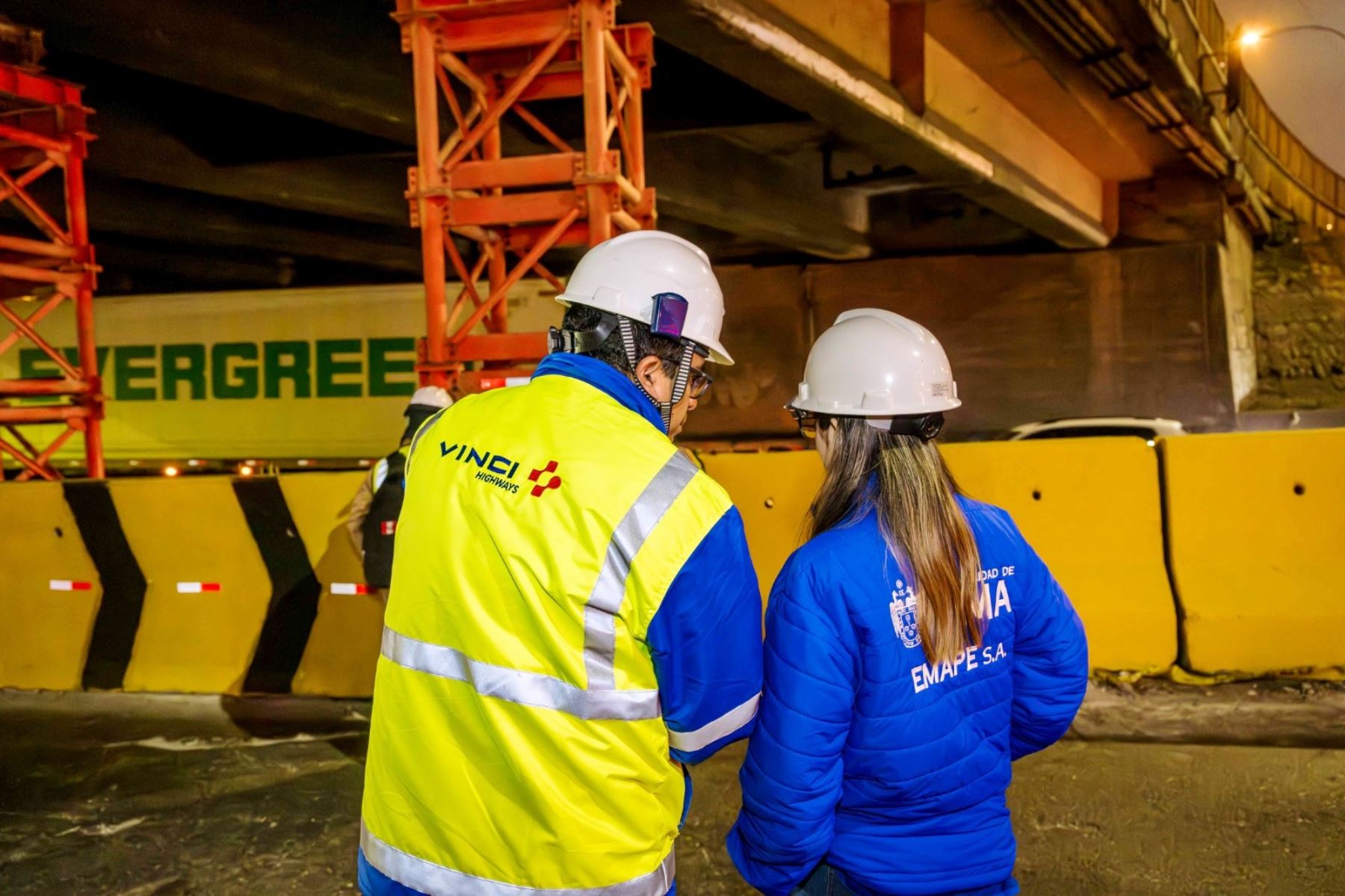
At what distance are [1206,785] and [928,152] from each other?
29.2ft

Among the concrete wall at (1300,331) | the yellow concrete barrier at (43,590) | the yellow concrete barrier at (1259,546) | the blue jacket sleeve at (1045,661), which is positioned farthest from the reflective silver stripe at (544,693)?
the concrete wall at (1300,331)

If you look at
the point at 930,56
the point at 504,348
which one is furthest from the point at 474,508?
the point at 930,56

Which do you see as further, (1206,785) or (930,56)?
(930,56)

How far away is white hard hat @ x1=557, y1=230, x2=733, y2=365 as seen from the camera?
2166mm

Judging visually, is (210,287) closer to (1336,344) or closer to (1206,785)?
(1206,785)

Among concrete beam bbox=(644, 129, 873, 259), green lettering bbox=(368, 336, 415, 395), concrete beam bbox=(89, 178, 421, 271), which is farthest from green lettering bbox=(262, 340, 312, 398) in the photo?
concrete beam bbox=(644, 129, 873, 259)

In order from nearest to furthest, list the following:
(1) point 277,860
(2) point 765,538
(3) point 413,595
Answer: (3) point 413,595
(1) point 277,860
(2) point 765,538

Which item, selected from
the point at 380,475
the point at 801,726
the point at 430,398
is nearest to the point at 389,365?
the point at 430,398

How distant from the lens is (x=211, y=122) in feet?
40.1

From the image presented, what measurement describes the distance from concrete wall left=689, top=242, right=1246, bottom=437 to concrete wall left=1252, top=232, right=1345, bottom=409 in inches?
156

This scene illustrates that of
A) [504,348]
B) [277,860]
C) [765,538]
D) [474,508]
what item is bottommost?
[277,860]

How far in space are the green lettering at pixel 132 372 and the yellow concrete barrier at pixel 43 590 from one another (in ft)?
35.2

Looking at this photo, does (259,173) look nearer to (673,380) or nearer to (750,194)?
(750,194)

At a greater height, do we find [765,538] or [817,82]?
[817,82]
